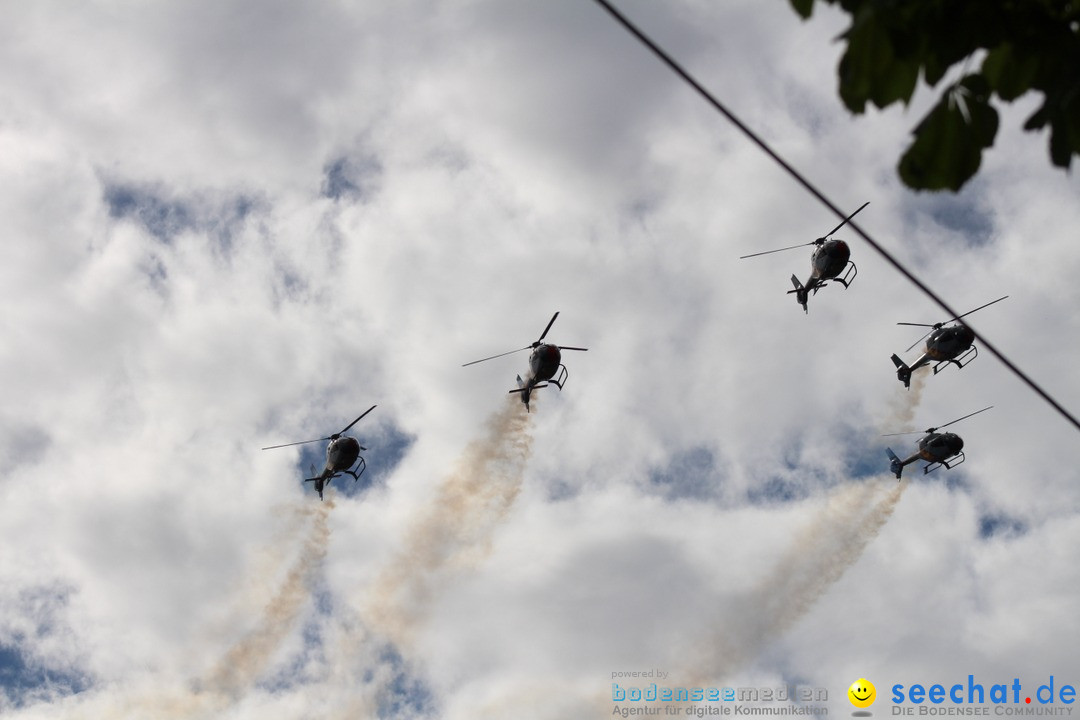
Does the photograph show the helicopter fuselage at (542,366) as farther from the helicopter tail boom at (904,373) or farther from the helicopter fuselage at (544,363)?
the helicopter tail boom at (904,373)

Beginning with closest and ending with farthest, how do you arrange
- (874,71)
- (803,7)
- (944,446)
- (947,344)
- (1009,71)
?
(803,7)
(874,71)
(1009,71)
(947,344)
(944,446)

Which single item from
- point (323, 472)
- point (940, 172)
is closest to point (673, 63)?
point (940, 172)

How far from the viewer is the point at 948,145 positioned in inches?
215

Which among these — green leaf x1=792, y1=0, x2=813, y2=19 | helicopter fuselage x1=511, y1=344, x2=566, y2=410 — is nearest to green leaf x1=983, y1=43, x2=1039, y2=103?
green leaf x1=792, y1=0, x2=813, y2=19

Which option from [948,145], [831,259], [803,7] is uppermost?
[831,259]

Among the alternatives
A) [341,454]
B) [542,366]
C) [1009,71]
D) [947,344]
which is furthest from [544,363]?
[1009,71]

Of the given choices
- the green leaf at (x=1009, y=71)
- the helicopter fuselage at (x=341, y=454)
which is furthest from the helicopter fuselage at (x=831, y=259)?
the green leaf at (x=1009, y=71)

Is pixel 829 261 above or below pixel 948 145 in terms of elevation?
above

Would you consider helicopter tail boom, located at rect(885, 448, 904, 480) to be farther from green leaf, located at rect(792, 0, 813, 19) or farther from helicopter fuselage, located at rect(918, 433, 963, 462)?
green leaf, located at rect(792, 0, 813, 19)

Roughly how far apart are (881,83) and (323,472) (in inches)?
2943

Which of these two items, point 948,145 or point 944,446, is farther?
point 944,446

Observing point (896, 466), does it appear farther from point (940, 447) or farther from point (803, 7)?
point (803, 7)

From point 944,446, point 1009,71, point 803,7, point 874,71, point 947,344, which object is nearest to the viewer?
point 803,7

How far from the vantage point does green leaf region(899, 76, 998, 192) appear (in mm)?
5422
